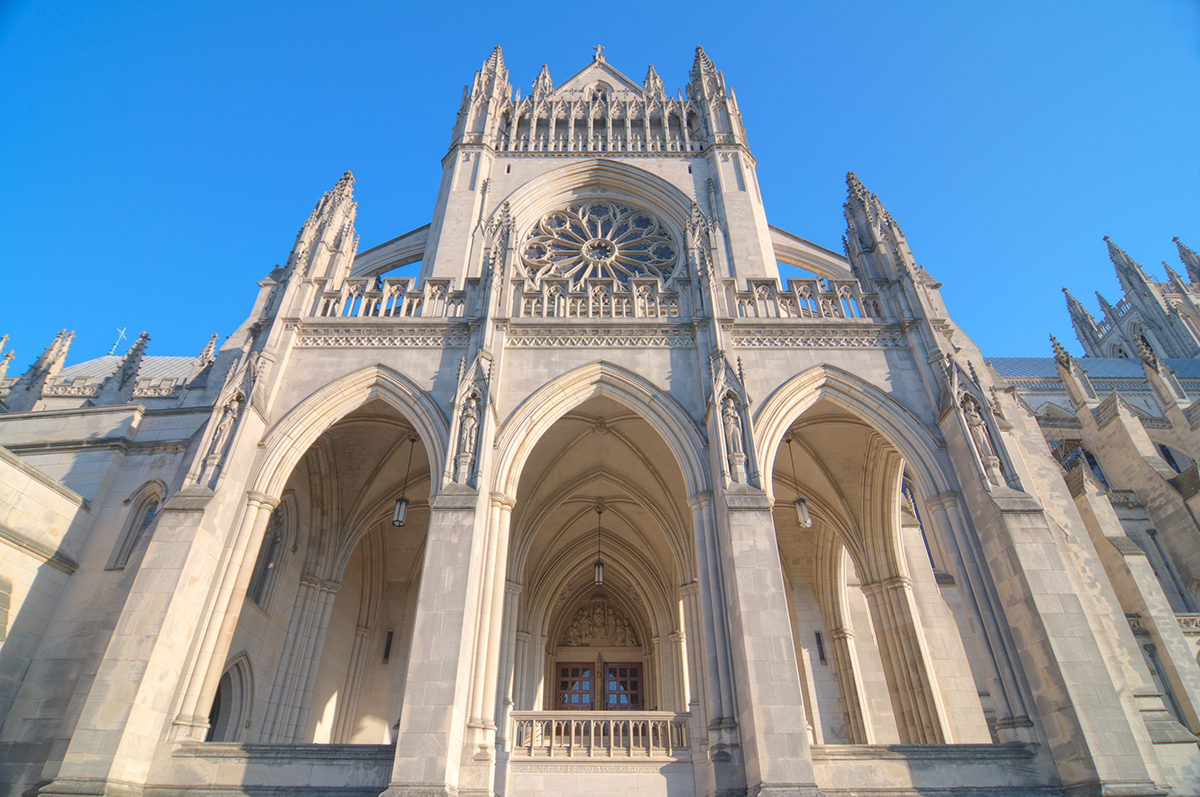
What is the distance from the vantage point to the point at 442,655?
8234mm

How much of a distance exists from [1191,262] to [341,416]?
5519 centimetres

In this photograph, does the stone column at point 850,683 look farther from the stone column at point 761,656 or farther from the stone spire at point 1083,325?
the stone spire at point 1083,325

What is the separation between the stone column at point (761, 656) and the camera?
7523 millimetres

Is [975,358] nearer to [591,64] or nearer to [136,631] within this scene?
[136,631]

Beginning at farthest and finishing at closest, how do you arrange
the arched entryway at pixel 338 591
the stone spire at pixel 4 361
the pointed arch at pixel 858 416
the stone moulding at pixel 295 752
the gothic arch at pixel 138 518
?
the stone spire at pixel 4 361 → the arched entryway at pixel 338 591 → the gothic arch at pixel 138 518 → the pointed arch at pixel 858 416 → the stone moulding at pixel 295 752

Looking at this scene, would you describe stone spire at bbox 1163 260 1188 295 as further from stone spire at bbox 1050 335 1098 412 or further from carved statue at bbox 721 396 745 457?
carved statue at bbox 721 396 745 457

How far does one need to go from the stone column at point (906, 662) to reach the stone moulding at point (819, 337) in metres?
4.65

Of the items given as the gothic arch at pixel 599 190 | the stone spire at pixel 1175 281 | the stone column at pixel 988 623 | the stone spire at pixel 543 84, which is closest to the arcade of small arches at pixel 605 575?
the stone column at pixel 988 623

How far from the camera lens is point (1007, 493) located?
9438 millimetres

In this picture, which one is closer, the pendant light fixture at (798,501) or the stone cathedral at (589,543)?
the stone cathedral at (589,543)

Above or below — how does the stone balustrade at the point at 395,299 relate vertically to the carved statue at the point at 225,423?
above

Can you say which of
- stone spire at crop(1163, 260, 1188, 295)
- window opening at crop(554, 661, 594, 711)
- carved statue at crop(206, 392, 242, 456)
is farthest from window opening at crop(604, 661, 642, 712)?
stone spire at crop(1163, 260, 1188, 295)

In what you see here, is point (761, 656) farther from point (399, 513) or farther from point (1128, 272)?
point (1128, 272)

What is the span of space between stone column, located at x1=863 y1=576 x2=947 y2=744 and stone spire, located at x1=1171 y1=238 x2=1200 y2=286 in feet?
145
